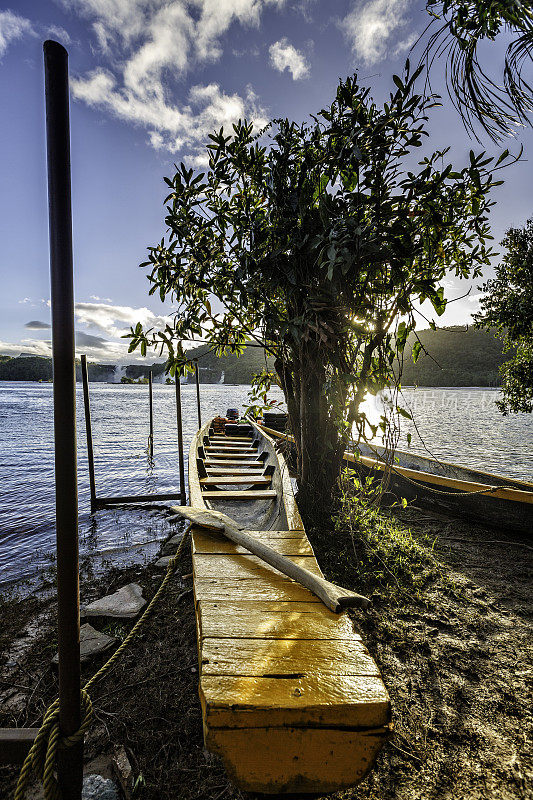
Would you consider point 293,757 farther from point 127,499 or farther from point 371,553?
point 127,499

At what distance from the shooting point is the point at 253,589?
7.79 feet

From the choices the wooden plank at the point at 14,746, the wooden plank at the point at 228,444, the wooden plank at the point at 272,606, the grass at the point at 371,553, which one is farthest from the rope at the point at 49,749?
the wooden plank at the point at 228,444

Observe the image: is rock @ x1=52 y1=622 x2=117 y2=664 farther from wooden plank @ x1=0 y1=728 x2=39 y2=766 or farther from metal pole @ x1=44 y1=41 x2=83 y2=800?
metal pole @ x1=44 y1=41 x2=83 y2=800

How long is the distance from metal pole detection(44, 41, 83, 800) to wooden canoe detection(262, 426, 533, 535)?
3.70 meters

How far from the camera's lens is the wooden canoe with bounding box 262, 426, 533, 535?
5590 mm

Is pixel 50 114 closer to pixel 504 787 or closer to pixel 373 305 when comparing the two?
pixel 373 305

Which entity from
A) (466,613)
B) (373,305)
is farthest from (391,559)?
(373,305)

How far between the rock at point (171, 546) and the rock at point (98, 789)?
4260 mm

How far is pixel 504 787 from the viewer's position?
2.11 m

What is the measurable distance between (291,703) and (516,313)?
37.7ft

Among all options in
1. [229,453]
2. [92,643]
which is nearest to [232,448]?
[229,453]

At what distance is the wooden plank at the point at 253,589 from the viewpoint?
7.45 feet

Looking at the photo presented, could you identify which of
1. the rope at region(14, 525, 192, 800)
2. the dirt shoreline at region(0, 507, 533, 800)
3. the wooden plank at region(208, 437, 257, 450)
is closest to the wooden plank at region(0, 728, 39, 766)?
the rope at region(14, 525, 192, 800)

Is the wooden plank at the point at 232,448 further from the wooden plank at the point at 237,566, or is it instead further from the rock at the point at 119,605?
the wooden plank at the point at 237,566
